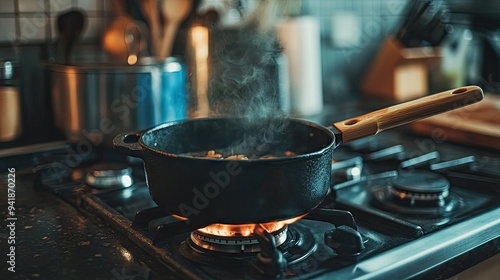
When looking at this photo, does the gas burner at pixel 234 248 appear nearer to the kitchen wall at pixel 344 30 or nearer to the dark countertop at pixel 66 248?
the dark countertop at pixel 66 248

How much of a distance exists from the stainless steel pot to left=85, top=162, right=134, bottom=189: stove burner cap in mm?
127

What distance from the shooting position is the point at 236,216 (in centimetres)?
68

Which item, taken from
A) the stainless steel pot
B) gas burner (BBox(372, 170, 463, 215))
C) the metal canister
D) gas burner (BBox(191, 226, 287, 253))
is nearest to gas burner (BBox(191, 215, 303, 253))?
gas burner (BBox(191, 226, 287, 253))

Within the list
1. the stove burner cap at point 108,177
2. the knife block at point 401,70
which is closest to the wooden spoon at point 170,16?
the stove burner cap at point 108,177

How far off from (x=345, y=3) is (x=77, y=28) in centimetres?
81

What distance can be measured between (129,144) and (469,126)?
0.82 metres

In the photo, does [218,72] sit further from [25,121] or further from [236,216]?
[236,216]

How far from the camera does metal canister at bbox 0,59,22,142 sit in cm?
111

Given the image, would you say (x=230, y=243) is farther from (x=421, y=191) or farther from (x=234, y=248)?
(x=421, y=191)

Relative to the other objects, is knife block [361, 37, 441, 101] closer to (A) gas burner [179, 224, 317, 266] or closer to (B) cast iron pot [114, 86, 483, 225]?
(B) cast iron pot [114, 86, 483, 225]

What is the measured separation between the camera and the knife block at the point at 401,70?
1.60 metres

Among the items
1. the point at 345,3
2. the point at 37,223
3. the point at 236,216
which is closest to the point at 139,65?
the point at 37,223

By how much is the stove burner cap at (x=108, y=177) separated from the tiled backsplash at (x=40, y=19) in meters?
0.37

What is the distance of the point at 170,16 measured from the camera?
1.30 meters
